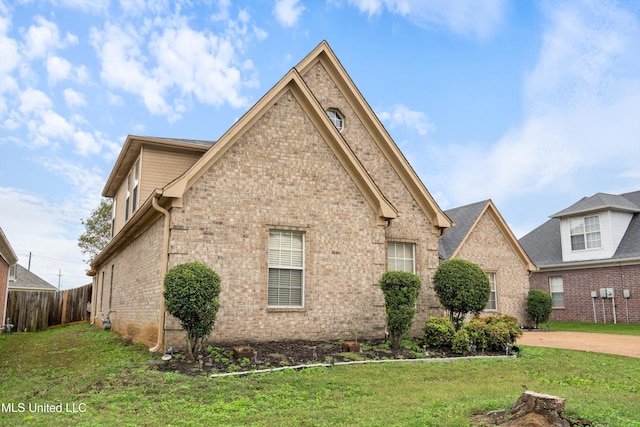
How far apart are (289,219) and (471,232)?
11.9m

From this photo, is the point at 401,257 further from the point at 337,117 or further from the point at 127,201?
the point at 127,201

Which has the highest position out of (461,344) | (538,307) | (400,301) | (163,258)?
(163,258)

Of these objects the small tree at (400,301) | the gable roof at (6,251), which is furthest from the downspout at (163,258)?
the gable roof at (6,251)

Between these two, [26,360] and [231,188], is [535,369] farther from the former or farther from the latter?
[26,360]

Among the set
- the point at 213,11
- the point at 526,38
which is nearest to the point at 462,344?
the point at 526,38

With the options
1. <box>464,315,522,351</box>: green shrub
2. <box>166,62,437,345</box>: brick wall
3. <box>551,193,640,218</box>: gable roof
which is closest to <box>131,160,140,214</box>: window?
<box>166,62,437,345</box>: brick wall

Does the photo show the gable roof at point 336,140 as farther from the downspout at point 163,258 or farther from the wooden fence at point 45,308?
the wooden fence at point 45,308

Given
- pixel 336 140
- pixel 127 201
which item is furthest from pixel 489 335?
pixel 127 201

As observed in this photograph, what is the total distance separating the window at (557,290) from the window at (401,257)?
1618 cm

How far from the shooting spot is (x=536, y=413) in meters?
5.73

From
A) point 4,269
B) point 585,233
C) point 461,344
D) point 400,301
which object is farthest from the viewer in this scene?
point 585,233

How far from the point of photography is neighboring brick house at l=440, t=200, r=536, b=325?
872 inches

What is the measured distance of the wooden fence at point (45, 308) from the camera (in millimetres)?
25469

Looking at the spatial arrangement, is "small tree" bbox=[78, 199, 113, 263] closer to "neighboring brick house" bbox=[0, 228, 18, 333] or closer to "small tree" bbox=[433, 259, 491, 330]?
"neighboring brick house" bbox=[0, 228, 18, 333]
